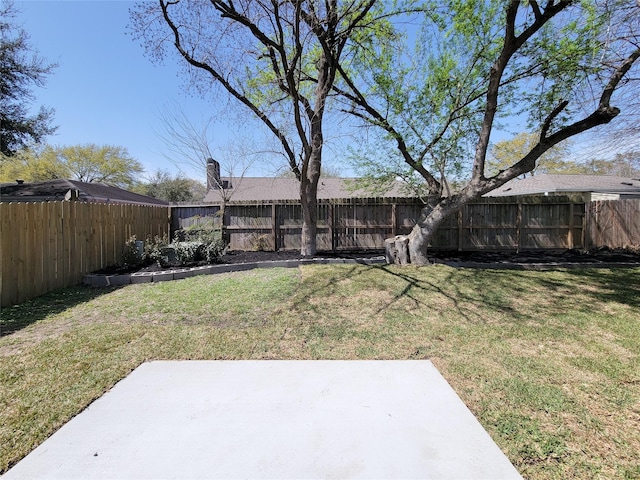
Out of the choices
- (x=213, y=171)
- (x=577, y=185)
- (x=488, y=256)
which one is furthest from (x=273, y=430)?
(x=577, y=185)

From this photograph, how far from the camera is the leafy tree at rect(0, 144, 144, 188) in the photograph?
26.5m

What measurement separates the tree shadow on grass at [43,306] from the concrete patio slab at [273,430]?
254cm

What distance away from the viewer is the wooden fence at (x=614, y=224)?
29.1 ft

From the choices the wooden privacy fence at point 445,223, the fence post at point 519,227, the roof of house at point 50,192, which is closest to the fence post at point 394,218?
the wooden privacy fence at point 445,223

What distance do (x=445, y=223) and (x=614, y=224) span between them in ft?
16.1

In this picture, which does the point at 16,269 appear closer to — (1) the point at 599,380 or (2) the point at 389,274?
(2) the point at 389,274

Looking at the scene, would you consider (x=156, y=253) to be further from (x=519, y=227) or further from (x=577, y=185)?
(x=577, y=185)

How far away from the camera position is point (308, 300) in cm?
Answer: 490

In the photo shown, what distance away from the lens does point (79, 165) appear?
29.2m

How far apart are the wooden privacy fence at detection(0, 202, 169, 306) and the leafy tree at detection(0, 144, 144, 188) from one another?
25271 millimetres


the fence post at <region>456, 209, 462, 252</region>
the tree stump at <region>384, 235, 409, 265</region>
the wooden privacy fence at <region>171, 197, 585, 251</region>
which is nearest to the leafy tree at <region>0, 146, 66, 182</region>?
the wooden privacy fence at <region>171, 197, 585, 251</region>

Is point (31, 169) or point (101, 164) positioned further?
point (101, 164)

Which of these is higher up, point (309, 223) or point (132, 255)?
point (309, 223)

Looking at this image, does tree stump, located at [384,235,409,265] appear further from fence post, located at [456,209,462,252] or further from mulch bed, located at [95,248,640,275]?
fence post, located at [456,209,462,252]
